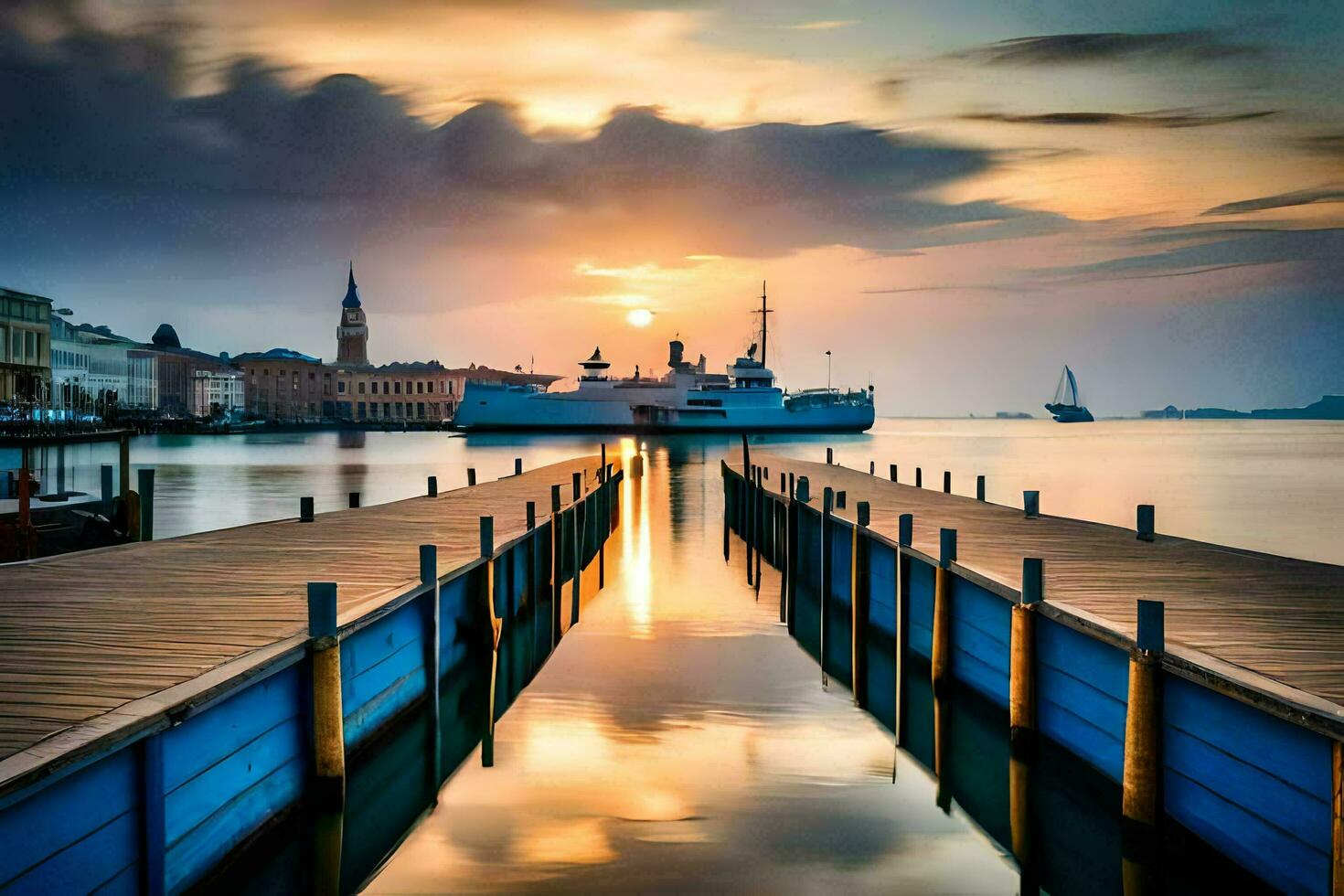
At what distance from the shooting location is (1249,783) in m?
5.86

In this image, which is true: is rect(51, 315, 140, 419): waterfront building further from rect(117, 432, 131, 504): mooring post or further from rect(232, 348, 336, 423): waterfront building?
rect(117, 432, 131, 504): mooring post

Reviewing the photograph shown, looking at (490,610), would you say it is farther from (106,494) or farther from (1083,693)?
(106,494)

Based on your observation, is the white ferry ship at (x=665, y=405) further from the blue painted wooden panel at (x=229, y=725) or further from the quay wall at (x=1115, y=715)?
the blue painted wooden panel at (x=229, y=725)

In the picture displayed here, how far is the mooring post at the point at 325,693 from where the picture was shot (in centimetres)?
685

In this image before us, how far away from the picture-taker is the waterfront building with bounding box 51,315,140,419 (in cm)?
9575

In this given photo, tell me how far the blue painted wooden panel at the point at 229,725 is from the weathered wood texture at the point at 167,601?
271 millimetres

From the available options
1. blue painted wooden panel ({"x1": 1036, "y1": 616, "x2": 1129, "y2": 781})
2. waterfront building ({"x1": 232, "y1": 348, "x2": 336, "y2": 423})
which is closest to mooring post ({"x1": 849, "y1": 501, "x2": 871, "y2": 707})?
blue painted wooden panel ({"x1": 1036, "y1": 616, "x2": 1129, "y2": 781})

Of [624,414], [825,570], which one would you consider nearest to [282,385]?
[624,414]

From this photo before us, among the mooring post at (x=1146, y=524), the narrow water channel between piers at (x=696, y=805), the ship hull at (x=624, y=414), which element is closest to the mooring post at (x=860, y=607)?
the narrow water channel between piers at (x=696, y=805)

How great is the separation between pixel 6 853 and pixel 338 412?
172 meters

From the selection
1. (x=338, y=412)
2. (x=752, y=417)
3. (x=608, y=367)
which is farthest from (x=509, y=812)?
(x=338, y=412)

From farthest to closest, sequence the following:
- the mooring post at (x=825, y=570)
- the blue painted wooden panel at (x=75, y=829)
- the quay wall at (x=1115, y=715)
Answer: the mooring post at (x=825, y=570)
the quay wall at (x=1115, y=715)
the blue painted wooden panel at (x=75, y=829)

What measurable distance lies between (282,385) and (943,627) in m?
166

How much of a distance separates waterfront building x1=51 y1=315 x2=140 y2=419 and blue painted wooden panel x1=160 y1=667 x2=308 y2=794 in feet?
291
